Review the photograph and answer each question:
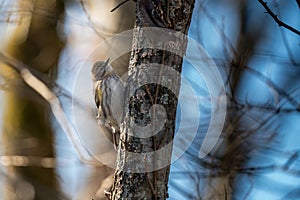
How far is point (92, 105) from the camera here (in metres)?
3.31

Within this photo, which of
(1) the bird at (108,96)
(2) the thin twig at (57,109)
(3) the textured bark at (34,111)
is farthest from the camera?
(3) the textured bark at (34,111)

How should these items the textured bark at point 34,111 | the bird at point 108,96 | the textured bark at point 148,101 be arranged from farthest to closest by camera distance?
the textured bark at point 34,111 < the bird at point 108,96 < the textured bark at point 148,101

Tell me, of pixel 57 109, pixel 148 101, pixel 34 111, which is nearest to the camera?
pixel 148 101

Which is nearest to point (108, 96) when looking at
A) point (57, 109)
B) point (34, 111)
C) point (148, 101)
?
point (57, 109)

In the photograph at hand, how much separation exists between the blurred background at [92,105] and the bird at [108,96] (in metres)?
0.12

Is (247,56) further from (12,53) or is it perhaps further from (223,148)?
(12,53)

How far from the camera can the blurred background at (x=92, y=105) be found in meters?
3.07

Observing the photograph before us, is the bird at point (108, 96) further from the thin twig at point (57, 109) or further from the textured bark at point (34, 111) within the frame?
the textured bark at point (34, 111)

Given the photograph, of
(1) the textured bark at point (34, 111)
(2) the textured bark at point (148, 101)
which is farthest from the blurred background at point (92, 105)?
(2) the textured bark at point (148, 101)

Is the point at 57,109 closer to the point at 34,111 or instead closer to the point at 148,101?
the point at 34,111

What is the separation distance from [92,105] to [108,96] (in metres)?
0.46

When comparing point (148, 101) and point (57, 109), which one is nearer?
point (148, 101)

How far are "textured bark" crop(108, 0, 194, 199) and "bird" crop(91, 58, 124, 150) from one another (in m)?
0.75

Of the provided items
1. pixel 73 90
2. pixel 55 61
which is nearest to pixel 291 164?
pixel 73 90
